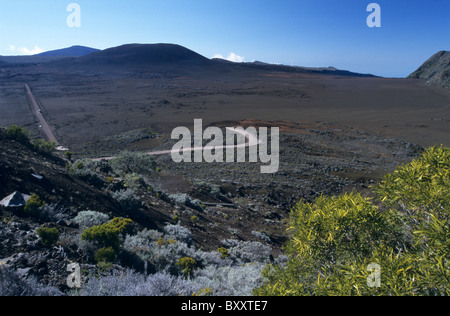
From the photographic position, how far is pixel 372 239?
3.78 meters

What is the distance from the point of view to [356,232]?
3729 millimetres

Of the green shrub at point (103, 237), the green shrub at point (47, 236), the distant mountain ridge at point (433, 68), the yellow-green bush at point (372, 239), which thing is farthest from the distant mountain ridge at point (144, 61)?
the yellow-green bush at point (372, 239)

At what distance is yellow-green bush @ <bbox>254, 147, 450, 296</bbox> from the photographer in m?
2.92

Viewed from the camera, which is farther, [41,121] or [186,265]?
[41,121]

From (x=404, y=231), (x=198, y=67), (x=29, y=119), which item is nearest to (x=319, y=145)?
(x=404, y=231)

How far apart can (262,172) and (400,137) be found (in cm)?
1943

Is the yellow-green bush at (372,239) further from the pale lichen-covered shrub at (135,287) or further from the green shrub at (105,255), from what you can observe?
the green shrub at (105,255)

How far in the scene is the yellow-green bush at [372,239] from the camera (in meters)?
2.92

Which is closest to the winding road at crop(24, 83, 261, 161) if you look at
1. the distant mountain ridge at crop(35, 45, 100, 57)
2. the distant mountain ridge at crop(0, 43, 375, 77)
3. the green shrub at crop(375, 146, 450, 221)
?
the green shrub at crop(375, 146, 450, 221)

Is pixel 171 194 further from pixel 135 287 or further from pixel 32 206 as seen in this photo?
pixel 135 287

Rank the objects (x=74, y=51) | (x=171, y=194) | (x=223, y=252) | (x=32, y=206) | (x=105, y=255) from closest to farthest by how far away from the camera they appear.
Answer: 1. (x=105, y=255)
2. (x=32, y=206)
3. (x=223, y=252)
4. (x=171, y=194)
5. (x=74, y=51)

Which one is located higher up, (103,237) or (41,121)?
(41,121)

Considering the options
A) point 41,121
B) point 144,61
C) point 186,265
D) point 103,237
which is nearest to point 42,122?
point 41,121

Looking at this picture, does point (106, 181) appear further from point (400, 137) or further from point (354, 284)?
point (400, 137)
